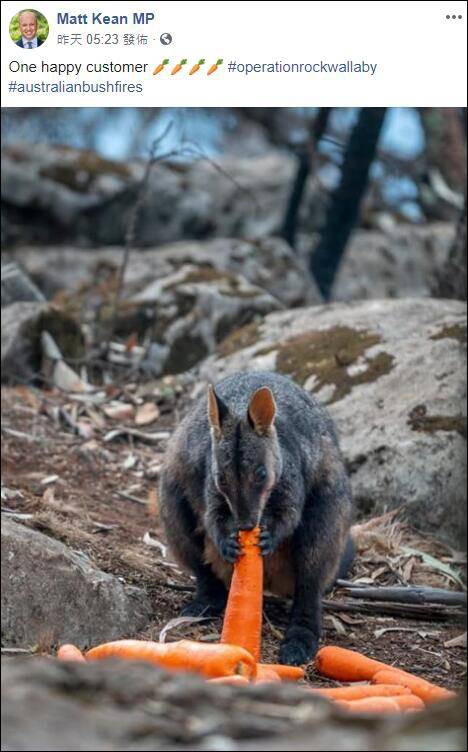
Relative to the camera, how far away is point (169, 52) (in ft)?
25.7

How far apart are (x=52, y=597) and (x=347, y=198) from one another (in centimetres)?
934

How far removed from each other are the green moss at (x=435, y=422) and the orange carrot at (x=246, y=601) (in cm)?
328

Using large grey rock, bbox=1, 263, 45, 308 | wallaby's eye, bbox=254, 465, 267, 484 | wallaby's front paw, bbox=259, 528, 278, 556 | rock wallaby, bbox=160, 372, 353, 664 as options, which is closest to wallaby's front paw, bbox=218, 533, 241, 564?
rock wallaby, bbox=160, 372, 353, 664

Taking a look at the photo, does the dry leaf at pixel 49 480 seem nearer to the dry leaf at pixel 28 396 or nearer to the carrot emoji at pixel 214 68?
the dry leaf at pixel 28 396

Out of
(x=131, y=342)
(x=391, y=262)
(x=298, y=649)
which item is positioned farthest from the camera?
(x=391, y=262)

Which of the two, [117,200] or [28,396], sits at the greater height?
[117,200]

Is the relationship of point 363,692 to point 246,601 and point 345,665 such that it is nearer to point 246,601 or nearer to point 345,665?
point 345,665

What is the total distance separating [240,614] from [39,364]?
6.22m

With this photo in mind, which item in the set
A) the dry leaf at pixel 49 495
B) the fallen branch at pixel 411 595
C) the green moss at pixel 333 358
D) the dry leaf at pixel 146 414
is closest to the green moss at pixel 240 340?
the green moss at pixel 333 358

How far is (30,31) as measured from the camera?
25.9 feet

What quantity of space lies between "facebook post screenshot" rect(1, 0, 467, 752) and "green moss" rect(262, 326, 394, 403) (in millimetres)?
25

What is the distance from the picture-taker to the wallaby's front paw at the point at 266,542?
6.80 meters

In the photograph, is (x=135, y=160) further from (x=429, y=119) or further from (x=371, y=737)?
(x=371, y=737)

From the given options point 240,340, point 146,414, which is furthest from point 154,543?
point 240,340
